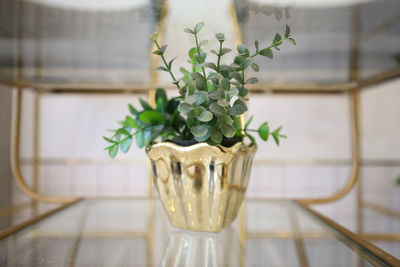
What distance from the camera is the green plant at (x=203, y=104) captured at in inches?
14.4

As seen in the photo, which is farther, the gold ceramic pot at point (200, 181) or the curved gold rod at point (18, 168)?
the curved gold rod at point (18, 168)

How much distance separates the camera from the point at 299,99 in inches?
71.0

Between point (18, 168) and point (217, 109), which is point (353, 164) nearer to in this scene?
point (217, 109)

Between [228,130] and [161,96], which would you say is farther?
[161,96]

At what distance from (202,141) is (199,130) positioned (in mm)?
30

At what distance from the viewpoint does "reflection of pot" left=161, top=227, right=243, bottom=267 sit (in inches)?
13.6

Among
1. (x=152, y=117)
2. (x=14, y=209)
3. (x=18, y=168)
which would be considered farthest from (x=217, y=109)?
(x=14, y=209)

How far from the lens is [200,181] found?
1.37 feet

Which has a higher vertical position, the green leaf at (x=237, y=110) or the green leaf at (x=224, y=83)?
the green leaf at (x=224, y=83)

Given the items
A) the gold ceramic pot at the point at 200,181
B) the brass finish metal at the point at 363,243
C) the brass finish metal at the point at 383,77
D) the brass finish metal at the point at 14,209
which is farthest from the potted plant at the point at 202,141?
the brass finish metal at the point at 14,209

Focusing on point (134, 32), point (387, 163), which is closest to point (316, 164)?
point (387, 163)

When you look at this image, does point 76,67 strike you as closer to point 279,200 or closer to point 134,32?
point 134,32

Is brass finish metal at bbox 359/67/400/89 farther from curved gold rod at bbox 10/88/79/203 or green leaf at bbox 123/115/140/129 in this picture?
curved gold rod at bbox 10/88/79/203

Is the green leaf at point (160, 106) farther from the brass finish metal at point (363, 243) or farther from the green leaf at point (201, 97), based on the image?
the brass finish metal at point (363, 243)
